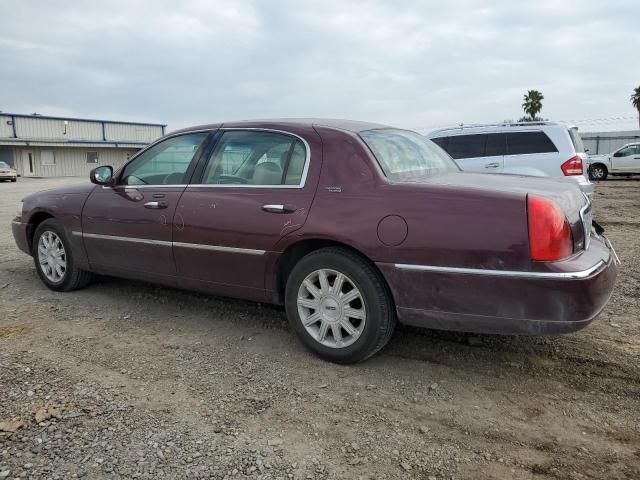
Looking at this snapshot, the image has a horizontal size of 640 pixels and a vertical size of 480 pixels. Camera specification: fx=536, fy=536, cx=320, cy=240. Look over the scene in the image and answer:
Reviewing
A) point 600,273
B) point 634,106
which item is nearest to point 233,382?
point 600,273

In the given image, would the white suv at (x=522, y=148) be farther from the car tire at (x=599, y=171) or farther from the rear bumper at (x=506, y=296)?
the car tire at (x=599, y=171)

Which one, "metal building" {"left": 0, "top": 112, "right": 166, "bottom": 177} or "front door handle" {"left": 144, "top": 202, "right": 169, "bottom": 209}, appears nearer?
"front door handle" {"left": 144, "top": 202, "right": 169, "bottom": 209}

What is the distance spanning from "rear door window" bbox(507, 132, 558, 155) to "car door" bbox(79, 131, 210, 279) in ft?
21.9

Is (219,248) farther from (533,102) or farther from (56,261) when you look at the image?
(533,102)

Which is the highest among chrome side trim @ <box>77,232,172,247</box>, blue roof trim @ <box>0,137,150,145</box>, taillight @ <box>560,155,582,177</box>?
blue roof trim @ <box>0,137,150,145</box>

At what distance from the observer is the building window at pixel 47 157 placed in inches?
1638

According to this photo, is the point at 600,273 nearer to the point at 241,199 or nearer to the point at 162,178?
the point at 241,199

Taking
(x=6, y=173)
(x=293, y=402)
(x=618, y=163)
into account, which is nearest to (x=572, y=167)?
(x=293, y=402)

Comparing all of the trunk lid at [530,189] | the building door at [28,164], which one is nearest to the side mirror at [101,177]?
the trunk lid at [530,189]

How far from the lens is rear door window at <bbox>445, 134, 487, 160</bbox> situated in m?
9.88

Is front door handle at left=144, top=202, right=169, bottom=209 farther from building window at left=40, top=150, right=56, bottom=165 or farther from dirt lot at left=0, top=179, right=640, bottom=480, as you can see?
building window at left=40, top=150, right=56, bottom=165

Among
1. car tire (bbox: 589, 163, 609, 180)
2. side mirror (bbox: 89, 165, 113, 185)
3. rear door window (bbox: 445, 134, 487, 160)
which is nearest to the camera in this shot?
side mirror (bbox: 89, 165, 113, 185)

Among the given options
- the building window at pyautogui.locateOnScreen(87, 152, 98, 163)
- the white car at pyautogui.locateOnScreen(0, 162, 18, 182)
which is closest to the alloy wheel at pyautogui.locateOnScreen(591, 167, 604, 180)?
the white car at pyautogui.locateOnScreen(0, 162, 18, 182)

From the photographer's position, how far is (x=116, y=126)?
48.1 m
